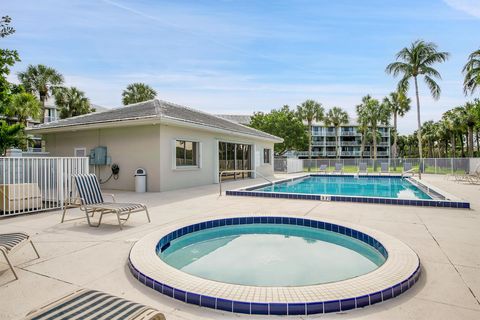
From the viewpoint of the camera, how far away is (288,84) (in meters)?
23.8

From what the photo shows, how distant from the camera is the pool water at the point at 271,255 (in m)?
4.11

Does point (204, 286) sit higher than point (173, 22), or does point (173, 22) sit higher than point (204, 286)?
point (173, 22)

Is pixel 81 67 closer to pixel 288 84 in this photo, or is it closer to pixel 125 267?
pixel 288 84

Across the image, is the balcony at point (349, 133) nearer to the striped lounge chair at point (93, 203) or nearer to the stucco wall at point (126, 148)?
the stucco wall at point (126, 148)

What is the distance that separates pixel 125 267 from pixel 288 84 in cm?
2210

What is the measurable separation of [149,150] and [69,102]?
20553 mm

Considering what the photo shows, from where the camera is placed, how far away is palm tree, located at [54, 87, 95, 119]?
90.1 feet

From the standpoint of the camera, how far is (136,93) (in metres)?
28.1

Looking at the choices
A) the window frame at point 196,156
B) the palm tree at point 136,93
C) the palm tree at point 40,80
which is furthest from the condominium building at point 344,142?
the window frame at point 196,156

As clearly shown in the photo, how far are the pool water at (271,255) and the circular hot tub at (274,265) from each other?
1 centimetres

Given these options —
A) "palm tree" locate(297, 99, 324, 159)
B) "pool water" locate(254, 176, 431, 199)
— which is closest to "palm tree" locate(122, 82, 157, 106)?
"pool water" locate(254, 176, 431, 199)

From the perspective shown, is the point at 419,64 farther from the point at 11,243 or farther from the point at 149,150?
the point at 11,243

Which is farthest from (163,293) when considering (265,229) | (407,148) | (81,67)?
(407,148)

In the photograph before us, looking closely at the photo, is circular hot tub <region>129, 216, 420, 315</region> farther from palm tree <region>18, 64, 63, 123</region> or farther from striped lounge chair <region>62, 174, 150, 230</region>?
palm tree <region>18, 64, 63, 123</region>
